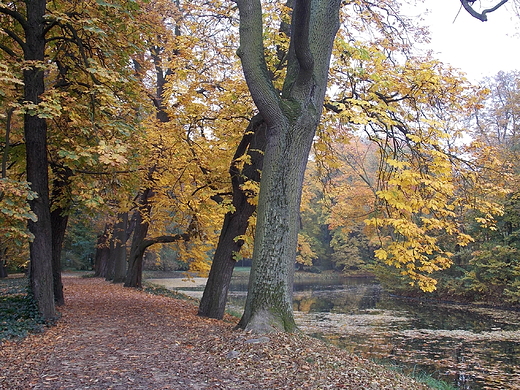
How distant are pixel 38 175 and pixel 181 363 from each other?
464cm

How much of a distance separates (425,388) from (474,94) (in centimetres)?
597

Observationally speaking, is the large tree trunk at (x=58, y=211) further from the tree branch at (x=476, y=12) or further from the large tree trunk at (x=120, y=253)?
the large tree trunk at (x=120, y=253)

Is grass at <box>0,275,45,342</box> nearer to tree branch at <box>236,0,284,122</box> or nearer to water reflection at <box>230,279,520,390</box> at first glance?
tree branch at <box>236,0,284,122</box>

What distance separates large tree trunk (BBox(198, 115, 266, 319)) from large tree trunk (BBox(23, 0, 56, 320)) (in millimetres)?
3618

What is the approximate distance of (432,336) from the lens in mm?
13695

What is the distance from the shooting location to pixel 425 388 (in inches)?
209

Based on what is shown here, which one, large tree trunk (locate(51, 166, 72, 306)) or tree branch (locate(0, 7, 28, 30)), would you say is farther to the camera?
large tree trunk (locate(51, 166, 72, 306))

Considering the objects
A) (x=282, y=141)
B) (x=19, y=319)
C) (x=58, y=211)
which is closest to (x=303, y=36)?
(x=282, y=141)

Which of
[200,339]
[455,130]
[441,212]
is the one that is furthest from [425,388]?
[455,130]

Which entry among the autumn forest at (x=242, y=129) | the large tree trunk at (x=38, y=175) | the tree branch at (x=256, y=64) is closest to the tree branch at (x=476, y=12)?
the autumn forest at (x=242, y=129)

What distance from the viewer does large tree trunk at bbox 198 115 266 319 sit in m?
9.85

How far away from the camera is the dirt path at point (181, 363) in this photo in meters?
4.62

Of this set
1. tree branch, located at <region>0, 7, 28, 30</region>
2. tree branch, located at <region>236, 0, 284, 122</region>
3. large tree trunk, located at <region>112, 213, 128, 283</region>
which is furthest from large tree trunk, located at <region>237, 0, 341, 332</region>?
large tree trunk, located at <region>112, 213, 128, 283</region>

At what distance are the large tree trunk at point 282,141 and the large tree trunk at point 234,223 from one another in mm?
2872
